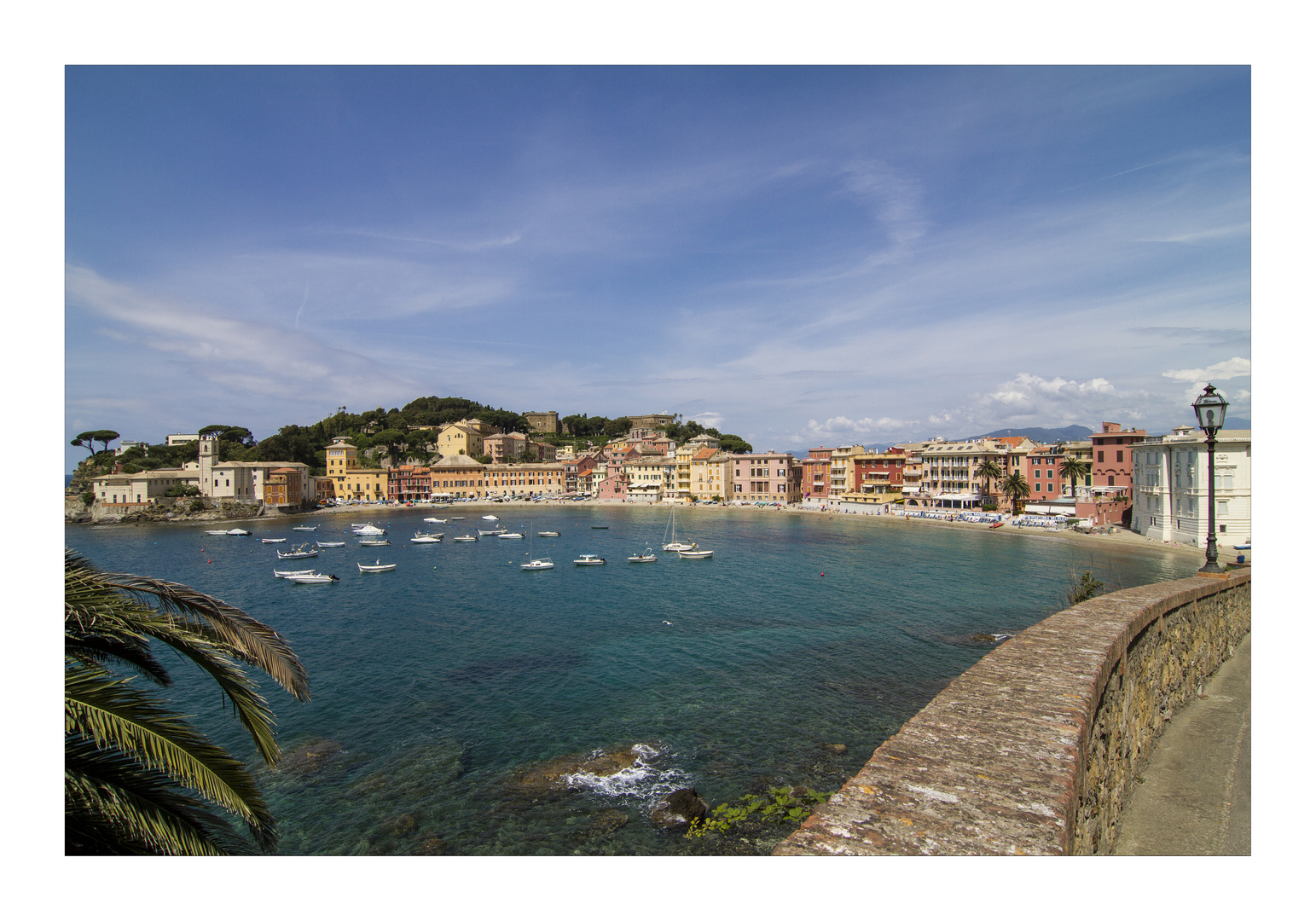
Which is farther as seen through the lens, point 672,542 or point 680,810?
point 672,542

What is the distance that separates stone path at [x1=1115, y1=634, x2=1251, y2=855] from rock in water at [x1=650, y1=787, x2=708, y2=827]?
24.1 feet

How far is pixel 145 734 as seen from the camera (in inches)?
150

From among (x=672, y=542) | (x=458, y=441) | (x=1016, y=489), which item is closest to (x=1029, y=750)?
(x=672, y=542)

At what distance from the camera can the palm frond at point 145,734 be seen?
3.71 meters

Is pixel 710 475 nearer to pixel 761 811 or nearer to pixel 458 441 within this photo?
pixel 458 441

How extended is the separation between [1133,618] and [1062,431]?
170 metres

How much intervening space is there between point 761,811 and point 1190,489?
4755 cm

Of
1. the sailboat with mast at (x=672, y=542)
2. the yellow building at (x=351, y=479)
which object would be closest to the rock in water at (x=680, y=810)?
the sailboat with mast at (x=672, y=542)

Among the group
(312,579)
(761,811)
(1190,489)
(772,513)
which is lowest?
(312,579)

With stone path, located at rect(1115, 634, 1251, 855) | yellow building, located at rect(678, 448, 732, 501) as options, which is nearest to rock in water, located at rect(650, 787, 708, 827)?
stone path, located at rect(1115, 634, 1251, 855)

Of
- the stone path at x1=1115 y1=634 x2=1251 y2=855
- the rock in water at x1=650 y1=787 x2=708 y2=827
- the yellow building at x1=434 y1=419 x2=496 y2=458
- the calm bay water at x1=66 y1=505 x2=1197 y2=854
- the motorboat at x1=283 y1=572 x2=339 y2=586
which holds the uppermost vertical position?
the yellow building at x1=434 y1=419 x2=496 y2=458

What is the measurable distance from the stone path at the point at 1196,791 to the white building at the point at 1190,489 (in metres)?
36.6

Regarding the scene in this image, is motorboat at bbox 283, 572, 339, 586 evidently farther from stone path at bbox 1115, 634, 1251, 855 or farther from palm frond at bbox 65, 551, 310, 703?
stone path at bbox 1115, 634, 1251, 855

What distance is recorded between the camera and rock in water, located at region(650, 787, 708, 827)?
37.8 ft
